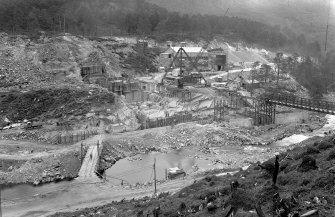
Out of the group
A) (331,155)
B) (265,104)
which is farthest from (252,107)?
(331,155)

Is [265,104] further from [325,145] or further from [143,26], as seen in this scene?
[143,26]

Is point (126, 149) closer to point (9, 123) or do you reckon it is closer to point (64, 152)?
point (64, 152)

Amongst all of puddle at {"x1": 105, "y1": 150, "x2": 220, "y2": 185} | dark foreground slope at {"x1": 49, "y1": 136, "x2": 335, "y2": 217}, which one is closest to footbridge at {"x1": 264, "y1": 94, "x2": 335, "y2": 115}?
puddle at {"x1": 105, "y1": 150, "x2": 220, "y2": 185}

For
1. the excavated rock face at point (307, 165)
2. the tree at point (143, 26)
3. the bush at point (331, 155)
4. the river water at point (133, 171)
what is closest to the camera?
the excavated rock face at point (307, 165)

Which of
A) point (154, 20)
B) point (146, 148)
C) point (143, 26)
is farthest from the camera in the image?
point (154, 20)

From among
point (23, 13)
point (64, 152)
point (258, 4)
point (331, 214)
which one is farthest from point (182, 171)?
point (258, 4)

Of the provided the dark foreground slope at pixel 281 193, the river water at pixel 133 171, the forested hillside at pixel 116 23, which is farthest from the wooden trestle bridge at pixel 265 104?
the forested hillside at pixel 116 23

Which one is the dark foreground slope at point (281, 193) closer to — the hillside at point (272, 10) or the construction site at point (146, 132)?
the construction site at point (146, 132)
